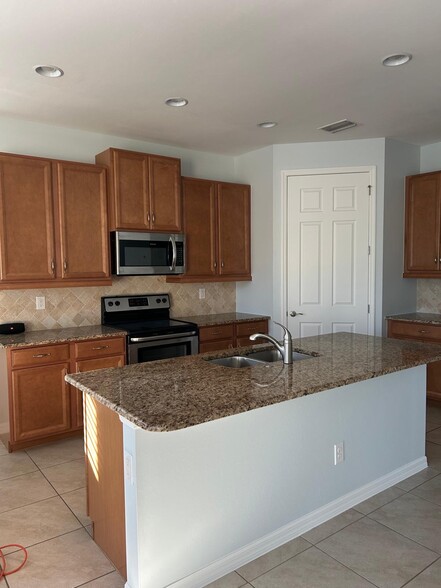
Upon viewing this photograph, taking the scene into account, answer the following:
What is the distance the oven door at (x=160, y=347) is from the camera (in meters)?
3.82

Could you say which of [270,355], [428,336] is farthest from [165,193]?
[428,336]

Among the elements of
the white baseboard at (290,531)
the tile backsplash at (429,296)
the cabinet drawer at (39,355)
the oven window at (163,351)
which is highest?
the tile backsplash at (429,296)

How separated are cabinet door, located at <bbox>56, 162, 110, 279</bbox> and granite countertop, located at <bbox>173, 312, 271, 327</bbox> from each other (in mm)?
1034

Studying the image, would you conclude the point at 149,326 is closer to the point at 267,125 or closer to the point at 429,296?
the point at 267,125

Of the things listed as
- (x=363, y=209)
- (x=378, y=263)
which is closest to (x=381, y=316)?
(x=378, y=263)

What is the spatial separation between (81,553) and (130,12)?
2.64 metres

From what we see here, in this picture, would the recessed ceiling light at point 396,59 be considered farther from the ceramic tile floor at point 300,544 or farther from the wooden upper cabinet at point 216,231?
the ceramic tile floor at point 300,544

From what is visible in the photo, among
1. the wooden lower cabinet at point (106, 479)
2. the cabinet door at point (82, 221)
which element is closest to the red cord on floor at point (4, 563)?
the wooden lower cabinet at point (106, 479)

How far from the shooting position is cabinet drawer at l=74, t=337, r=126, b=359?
11.8ft

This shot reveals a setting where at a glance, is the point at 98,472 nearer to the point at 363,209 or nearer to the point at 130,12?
the point at 130,12

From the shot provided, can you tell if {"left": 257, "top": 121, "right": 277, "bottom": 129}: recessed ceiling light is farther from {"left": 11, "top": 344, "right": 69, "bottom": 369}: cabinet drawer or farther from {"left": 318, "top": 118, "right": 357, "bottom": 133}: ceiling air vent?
{"left": 11, "top": 344, "right": 69, "bottom": 369}: cabinet drawer

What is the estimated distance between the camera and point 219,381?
214 centimetres

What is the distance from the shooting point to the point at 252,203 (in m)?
4.93

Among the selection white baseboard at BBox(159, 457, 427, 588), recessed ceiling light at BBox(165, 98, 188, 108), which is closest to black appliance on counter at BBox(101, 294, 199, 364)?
recessed ceiling light at BBox(165, 98, 188, 108)
